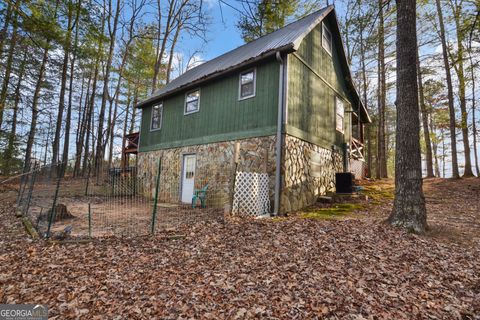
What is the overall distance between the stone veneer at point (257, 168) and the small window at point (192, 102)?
1613mm

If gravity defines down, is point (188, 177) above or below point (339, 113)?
below

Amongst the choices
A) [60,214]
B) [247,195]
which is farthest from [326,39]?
[60,214]

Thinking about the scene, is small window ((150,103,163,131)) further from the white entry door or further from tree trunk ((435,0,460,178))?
tree trunk ((435,0,460,178))

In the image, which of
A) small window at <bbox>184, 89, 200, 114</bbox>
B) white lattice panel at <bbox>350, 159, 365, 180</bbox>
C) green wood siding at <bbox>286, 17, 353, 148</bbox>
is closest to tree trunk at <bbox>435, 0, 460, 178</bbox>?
white lattice panel at <bbox>350, 159, 365, 180</bbox>

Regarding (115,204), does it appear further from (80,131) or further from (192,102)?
(80,131)

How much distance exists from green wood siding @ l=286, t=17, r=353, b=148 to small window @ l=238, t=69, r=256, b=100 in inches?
50.6

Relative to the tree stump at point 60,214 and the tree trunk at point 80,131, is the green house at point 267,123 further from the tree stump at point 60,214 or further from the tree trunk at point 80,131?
the tree trunk at point 80,131

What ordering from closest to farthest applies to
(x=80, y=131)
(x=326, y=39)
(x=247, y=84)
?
(x=247, y=84)
(x=326, y=39)
(x=80, y=131)

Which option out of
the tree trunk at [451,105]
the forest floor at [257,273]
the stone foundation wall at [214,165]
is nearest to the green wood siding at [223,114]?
the stone foundation wall at [214,165]

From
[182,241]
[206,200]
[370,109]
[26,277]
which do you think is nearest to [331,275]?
[182,241]

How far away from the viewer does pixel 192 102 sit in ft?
33.1

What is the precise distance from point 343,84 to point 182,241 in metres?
11.2

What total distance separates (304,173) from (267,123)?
7.02 ft

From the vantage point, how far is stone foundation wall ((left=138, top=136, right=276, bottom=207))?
739cm
